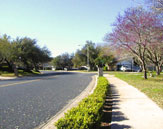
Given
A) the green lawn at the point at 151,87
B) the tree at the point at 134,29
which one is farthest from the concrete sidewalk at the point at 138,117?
the tree at the point at 134,29

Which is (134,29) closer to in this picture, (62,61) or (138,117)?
(138,117)

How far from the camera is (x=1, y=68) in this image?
3503 cm

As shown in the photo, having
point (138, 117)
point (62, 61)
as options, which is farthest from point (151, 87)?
point (62, 61)

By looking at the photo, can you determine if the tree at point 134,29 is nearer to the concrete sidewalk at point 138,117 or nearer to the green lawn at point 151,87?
the green lawn at point 151,87

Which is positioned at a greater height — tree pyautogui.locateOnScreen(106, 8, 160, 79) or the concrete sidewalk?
tree pyautogui.locateOnScreen(106, 8, 160, 79)

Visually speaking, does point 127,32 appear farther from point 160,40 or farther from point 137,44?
point 160,40

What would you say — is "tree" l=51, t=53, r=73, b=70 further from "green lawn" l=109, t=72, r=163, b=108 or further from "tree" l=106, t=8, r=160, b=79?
"green lawn" l=109, t=72, r=163, b=108

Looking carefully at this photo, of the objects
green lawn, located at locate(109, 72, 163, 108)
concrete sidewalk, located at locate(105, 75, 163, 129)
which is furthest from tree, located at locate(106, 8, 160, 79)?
concrete sidewalk, located at locate(105, 75, 163, 129)

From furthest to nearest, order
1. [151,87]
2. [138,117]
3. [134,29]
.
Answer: [134,29], [151,87], [138,117]

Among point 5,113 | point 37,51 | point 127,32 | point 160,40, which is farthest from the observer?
point 37,51

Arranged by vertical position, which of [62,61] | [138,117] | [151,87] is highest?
[62,61]

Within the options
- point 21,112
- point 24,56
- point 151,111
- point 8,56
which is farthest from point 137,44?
point 24,56

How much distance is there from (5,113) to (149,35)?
13839 millimetres

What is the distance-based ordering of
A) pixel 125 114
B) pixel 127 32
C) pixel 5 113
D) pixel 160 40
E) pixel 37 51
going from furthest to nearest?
pixel 37 51
pixel 127 32
pixel 160 40
pixel 5 113
pixel 125 114
